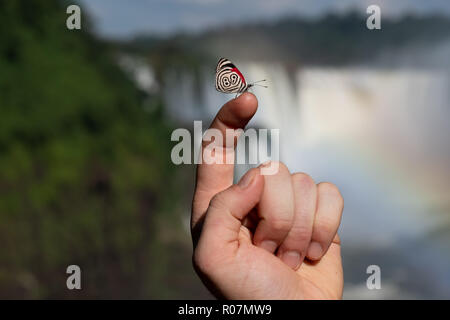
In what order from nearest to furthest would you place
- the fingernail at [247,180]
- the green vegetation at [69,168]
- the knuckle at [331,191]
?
the fingernail at [247,180]
the knuckle at [331,191]
the green vegetation at [69,168]

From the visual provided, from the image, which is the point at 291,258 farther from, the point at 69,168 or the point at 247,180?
the point at 69,168

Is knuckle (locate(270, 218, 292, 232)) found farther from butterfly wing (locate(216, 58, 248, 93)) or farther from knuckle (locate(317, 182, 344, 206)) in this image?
butterfly wing (locate(216, 58, 248, 93))

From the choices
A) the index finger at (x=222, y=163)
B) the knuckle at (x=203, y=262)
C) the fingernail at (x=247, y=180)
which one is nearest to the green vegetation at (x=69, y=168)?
the index finger at (x=222, y=163)

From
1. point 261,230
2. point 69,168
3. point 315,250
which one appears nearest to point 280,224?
point 261,230

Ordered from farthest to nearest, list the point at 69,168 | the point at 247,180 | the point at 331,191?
the point at 69,168, the point at 331,191, the point at 247,180

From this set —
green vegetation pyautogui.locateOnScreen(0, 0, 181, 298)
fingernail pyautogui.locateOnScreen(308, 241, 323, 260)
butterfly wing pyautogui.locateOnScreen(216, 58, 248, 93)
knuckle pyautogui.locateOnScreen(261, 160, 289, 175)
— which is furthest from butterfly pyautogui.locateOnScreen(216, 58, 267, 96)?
green vegetation pyautogui.locateOnScreen(0, 0, 181, 298)

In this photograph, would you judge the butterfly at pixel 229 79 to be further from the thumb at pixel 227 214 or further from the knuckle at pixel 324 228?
Result: the knuckle at pixel 324 228
